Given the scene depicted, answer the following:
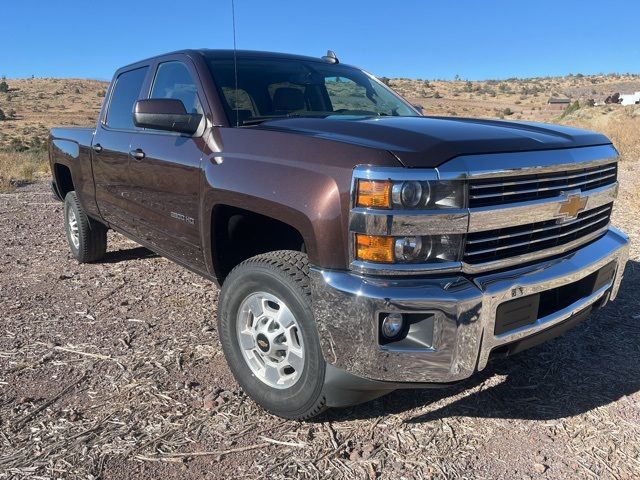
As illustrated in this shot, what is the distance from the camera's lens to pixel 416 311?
2160mm

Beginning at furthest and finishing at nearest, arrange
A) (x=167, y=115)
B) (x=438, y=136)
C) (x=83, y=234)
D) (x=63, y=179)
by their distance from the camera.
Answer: (x=63, y=179)
(x=83, y=234)
(x=167, y=115)
(x=438, y=136)

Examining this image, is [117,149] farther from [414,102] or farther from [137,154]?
[414,102]

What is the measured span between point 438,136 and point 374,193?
1.50 ft

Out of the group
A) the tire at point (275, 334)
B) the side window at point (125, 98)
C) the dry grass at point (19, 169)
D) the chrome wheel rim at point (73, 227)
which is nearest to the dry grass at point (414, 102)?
the dry grass at point (19, 169)

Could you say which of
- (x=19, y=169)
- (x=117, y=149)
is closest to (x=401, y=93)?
(x=19, y=169)

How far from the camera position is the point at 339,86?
4.08 metres

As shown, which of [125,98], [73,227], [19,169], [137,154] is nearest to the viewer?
[137,154]

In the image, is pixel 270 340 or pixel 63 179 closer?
pixel 270 340

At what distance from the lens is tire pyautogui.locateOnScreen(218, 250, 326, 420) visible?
248 centimetres

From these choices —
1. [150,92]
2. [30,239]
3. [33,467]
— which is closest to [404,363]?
[33,467]

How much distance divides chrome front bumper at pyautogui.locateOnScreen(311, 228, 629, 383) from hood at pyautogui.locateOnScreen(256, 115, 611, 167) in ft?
1.67

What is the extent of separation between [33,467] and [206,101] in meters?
2.09

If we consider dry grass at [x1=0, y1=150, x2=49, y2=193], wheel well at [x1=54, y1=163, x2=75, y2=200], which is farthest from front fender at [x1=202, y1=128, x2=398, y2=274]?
dry grass at [x1=0, y1=150, x2=49, y2=193]

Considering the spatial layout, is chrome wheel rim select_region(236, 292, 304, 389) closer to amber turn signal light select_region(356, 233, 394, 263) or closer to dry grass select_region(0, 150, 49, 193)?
amber turn signal light select_region(356, 233, 394, 263)
